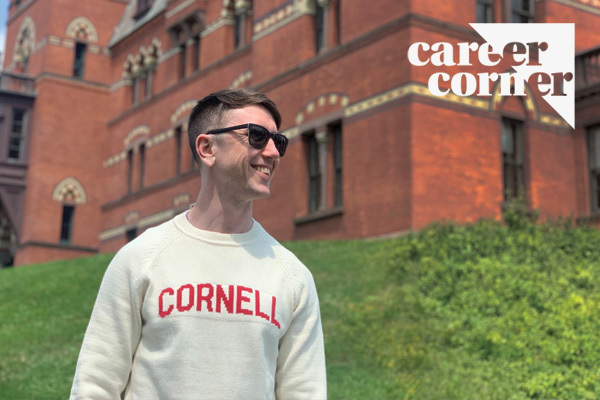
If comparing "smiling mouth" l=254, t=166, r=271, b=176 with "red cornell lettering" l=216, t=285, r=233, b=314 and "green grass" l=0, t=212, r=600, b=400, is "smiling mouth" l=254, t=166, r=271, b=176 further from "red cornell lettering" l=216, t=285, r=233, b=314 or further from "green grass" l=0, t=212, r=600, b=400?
"green grass" l=0, t=212, r=600, b=400

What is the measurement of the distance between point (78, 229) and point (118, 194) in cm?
243

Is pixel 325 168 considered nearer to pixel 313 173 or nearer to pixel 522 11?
pixel 313 173

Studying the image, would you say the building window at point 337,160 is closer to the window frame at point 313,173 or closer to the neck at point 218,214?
the window frame at point 313,173

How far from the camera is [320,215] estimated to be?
1945 cm

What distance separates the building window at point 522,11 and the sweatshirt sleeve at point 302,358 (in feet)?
61.5

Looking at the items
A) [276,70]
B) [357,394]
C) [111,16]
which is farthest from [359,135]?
[111,16]

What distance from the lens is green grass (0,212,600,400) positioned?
9.32m

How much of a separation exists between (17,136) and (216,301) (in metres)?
32.3

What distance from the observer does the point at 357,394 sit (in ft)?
29.3

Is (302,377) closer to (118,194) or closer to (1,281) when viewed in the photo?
(1,281)

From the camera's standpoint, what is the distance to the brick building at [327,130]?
17984 mm

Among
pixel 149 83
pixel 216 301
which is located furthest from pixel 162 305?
pixel 149 83

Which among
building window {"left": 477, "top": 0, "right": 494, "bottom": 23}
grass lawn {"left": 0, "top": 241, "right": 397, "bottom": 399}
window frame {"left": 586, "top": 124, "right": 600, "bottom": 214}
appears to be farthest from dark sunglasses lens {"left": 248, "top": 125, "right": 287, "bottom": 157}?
window frame {"left": 586, "top": 124, "right": 600, "bottom": 214}

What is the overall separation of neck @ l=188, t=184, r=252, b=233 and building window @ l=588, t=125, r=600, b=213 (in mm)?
18440
